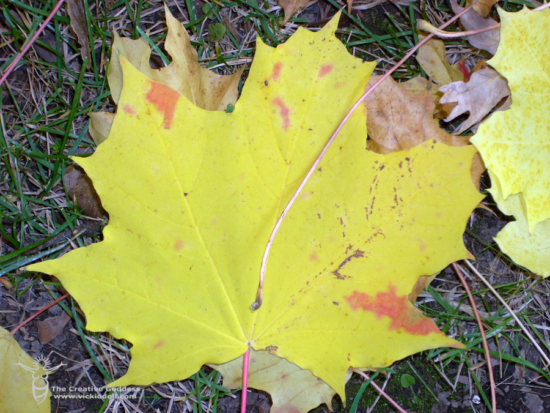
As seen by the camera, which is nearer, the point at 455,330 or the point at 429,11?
the point at 455,330

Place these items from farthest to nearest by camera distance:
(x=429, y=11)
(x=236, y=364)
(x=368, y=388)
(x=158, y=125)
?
(x=429, y=11) < (x=368, y=388) < (x=236, y=364) < (x=158, y=125)

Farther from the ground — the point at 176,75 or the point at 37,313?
the point at 176,75

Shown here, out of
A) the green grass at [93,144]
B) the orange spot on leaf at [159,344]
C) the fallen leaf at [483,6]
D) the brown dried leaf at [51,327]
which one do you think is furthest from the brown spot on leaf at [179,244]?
the fallen leaf at [483,6]

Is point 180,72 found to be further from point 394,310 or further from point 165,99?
point 394,310

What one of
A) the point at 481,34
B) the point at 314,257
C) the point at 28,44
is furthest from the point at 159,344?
the point at 481,34

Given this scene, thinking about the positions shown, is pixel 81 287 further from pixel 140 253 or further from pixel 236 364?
pixel 236 364

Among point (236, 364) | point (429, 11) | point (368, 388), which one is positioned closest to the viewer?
point (236, 364)

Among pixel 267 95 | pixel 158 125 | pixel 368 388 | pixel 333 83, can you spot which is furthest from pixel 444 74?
pixel 368 388
